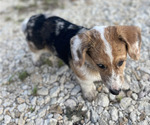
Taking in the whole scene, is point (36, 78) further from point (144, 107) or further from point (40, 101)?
point (144, 107)

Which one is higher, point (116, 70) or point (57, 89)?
point (116, 70)

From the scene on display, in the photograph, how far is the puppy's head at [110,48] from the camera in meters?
2.65

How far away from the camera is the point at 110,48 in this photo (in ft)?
8.57

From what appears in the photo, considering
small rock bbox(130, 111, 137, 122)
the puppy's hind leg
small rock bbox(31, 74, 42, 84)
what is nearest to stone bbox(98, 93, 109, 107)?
small rock bbox(130, 111, 137, 122)

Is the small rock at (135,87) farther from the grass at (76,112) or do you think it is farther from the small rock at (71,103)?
the small rock at (71,103)

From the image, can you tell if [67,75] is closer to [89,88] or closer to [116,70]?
[89,88]

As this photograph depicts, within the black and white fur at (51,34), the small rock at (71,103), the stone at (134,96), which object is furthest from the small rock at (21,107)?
the stone at (134,96)

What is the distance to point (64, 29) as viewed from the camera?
3.85 meters

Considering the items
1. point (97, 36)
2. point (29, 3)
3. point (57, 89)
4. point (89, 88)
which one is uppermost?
point (97, 36)

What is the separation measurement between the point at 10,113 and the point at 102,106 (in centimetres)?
229

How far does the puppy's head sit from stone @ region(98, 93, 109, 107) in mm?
923

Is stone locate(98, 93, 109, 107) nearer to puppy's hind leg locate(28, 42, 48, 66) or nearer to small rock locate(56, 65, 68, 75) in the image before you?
small rock locate(56, 65, 68, 75)

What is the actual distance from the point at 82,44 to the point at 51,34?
1.47 metres

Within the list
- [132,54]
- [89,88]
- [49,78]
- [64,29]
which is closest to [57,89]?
[49,78]
